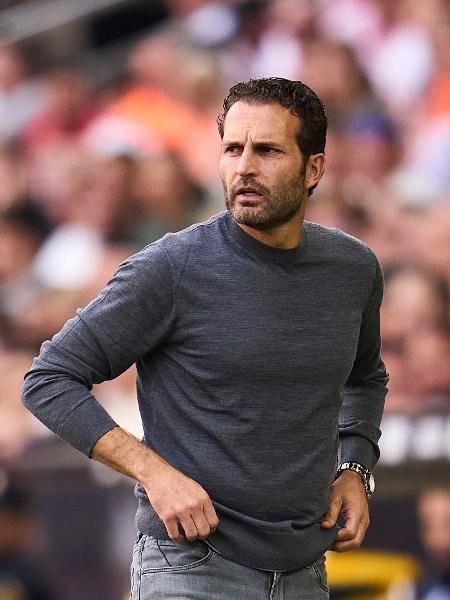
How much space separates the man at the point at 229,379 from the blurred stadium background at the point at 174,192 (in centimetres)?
250

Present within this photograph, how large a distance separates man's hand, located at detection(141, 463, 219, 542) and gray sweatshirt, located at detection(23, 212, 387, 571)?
2.9 inches

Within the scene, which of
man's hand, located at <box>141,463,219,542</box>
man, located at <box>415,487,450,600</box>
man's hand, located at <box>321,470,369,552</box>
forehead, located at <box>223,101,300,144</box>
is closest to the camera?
man's hand, located at <box>141,463,219,542</box>

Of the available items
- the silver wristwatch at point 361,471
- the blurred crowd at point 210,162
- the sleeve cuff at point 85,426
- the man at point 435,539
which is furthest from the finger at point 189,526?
the man at point 435,539

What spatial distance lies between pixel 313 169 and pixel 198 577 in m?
0.73

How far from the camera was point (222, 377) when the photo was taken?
208cm

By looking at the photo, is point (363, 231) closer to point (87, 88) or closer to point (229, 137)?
point (87, 88)

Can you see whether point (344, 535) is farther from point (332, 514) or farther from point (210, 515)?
point (210, 515)

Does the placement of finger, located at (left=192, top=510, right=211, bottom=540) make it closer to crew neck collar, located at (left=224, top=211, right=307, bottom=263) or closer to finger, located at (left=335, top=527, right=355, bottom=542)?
finger, located at (left=335, top=527, right=355, bottom=542)

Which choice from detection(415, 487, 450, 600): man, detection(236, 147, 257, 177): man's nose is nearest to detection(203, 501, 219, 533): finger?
detection(236, 147, 257, 177): man's nose

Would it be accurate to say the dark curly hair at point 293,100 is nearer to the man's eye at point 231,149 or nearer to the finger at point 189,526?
the man's eye at point 231,149

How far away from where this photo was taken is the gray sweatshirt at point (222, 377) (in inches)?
81.3

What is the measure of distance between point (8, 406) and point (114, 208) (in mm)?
908

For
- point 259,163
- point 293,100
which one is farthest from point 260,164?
point 293,100

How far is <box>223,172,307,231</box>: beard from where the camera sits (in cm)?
209
